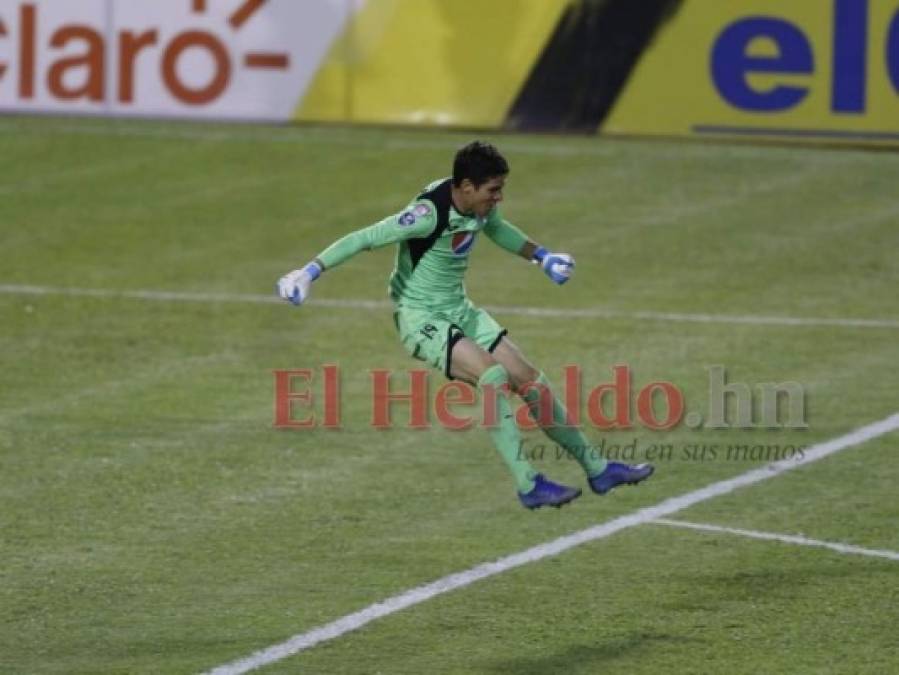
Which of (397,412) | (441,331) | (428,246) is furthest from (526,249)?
(397,412)

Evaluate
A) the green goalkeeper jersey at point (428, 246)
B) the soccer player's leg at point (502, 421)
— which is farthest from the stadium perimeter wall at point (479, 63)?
the soccer player's leg at point (502, 421)

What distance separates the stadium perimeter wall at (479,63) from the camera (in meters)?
23.5

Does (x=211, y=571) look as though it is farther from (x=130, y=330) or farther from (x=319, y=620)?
(x=130, y=330)

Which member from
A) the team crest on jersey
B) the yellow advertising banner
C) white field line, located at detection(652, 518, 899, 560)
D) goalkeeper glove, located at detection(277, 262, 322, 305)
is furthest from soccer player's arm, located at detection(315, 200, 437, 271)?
the yellow advertising banner

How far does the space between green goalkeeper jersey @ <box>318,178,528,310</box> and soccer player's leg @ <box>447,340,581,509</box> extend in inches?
11.9

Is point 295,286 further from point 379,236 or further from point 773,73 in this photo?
point 773,73

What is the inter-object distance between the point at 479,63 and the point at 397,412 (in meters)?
9.81

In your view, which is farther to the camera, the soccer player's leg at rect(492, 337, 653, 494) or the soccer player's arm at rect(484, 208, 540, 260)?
the soccer player's arm at rect(484, 208, 540, 260)

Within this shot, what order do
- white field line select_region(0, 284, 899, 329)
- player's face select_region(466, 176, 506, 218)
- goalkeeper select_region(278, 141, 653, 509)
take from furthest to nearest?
white field line select_region(0, 284, 899, 329) → player's face select_region(466, 176, 506, 218) → goalkeeper select_region(278, 141, 653, 509)

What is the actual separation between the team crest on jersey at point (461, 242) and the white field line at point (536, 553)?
1666mm

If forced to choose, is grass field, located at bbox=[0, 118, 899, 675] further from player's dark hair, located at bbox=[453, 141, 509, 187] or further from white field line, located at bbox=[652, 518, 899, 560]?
player's dark hair, located at bbox=[453, 141, 509, 187]

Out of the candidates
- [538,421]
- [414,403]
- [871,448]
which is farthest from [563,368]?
[538,421]

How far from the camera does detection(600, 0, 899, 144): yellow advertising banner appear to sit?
76.4 ft

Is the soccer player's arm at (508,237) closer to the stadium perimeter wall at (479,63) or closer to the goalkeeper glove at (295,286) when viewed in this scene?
the goalkeeper glove at (295,286)
